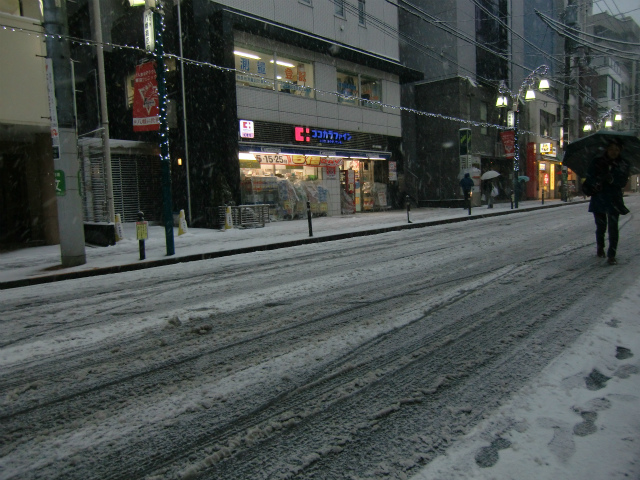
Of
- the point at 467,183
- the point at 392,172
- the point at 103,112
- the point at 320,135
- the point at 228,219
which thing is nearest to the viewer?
the point at 103,112

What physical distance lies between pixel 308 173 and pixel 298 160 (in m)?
1.07

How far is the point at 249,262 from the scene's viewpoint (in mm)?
9250

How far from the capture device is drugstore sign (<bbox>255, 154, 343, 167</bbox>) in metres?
19.6

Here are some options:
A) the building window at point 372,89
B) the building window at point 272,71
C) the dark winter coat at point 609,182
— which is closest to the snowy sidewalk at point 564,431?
the dark winter coat at point 609,182

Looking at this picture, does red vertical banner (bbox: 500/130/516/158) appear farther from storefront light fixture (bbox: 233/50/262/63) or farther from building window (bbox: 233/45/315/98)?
storefront light fixture (bbox: 233/50/262/63)

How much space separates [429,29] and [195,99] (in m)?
18.8

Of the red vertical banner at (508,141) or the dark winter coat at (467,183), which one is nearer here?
the dark winter coat at (467,183)

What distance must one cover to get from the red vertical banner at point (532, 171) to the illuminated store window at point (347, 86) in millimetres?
19853

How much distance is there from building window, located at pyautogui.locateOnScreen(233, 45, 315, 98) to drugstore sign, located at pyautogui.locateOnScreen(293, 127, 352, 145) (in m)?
1.76

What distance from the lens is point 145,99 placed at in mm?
14461

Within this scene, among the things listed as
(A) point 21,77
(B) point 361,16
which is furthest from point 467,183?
(A) point 21,77

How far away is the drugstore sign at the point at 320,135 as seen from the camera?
20.2m

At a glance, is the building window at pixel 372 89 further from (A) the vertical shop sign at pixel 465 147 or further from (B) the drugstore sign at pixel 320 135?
(A) the vertical shop sign at pixel 465 147

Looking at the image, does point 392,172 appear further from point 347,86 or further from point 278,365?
point 278,365
